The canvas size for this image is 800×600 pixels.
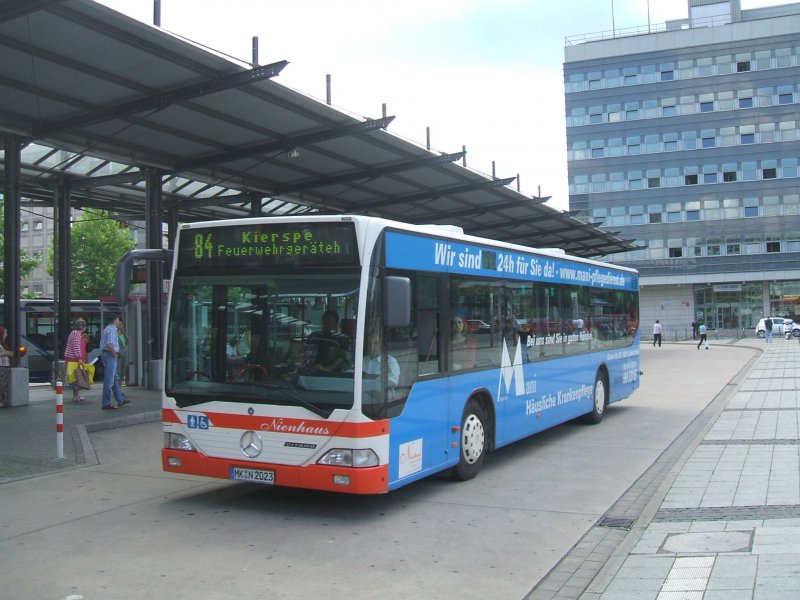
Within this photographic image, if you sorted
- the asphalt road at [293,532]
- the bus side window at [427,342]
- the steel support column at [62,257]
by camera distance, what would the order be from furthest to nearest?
1. the steel support column at [62,257]
2. the bus side window at [427,342]
3. the asphalt road at [293,532]

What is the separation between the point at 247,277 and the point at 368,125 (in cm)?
811

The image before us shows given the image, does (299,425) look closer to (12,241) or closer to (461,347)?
(461,347)

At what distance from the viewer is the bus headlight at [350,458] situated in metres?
6.93

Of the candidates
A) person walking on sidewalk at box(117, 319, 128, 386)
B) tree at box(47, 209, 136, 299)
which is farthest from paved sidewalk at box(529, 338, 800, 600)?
tree at box(47, 209, 136, 299)

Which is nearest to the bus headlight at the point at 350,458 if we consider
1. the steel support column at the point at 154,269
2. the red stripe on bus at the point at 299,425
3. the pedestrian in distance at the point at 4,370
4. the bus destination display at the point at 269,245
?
the red stripe on bus at the point at 299,425

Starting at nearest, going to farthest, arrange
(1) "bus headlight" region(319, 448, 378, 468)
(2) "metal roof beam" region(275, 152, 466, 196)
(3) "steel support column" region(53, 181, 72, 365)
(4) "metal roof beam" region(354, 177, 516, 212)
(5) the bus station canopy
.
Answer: (1) "bus headlight" region(319, 448, 378, 468)
(5) the bus station canopy
(2) "metal roof beam" region(275, 152, 466, 196)
(3) "steel support column" region(53, 181, 72, 365)
(4) "metal roof beam" region(354, 177, 516, 212)

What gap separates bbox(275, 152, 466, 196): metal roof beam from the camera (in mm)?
18000

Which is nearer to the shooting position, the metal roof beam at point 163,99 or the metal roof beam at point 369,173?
the metal roof beam at point 163,99

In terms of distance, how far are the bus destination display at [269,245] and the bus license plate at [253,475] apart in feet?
6.29

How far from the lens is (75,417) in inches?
552

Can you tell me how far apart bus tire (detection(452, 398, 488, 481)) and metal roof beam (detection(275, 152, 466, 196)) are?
9.80 metres

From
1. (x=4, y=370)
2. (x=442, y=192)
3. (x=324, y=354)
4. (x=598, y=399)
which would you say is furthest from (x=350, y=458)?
(x=442, y=192)

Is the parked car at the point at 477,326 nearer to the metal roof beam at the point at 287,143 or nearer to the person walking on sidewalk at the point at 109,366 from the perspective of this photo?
the metal roof beam at the point at 287,143

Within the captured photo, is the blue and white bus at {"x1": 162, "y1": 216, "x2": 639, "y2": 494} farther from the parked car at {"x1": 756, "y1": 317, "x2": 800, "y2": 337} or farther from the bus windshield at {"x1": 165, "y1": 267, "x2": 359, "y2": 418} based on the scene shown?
the parked car at {"x1": 756, "y1": 317, "x2": 800, "y2": 337}
